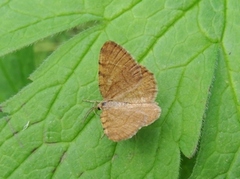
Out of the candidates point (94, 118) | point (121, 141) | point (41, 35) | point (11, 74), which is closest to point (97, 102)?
point (94, 118)

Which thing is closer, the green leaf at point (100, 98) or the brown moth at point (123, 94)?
the brown moth at point (123, 94)

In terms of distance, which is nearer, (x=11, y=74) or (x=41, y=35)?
(x=41, y=35)

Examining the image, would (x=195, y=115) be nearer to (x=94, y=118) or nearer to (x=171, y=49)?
(x=171, y=49)

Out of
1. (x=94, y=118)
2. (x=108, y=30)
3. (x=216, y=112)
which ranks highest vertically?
(x=108, y=30)

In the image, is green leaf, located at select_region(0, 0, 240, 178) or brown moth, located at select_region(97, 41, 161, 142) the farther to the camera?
green leaf, located at select_region(0, 0, 240, 178)
